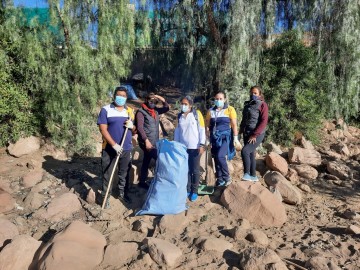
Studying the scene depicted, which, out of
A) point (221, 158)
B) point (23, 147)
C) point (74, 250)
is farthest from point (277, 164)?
point (23, 147)

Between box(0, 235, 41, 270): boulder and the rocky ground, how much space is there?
0.01m

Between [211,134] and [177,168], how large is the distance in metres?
0.84

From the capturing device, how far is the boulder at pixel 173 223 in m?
3.92

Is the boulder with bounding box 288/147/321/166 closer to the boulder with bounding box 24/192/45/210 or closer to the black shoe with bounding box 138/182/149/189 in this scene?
the black shoe with bounding box 138/182/149/189

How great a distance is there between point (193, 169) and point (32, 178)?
112 inches

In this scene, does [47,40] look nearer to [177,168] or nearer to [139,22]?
[139,22]

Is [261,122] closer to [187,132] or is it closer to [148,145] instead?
[187,132]

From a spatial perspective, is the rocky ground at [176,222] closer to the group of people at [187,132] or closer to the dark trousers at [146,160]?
the dark trousers at [146,160]

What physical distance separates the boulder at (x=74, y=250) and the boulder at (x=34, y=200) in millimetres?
1410

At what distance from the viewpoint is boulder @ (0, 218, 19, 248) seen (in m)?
3.88

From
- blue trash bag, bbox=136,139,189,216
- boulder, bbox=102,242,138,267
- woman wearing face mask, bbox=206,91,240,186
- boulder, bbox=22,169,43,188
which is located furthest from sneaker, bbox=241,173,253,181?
boulder, bbox=22,169,43,188

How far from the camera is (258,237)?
3.64 metres

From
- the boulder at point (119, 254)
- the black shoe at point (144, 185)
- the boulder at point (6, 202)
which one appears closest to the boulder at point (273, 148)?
the black shoe at point (144, 185)

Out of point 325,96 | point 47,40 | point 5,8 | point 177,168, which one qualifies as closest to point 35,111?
point 47,40
